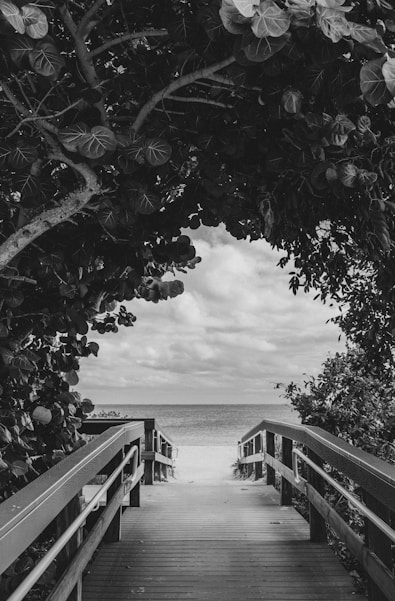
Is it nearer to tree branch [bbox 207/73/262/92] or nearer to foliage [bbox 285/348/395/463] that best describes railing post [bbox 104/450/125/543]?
tree branch [bbox 207/73/262/92]

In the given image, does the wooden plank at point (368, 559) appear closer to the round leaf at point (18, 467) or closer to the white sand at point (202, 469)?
the round leaf at point (18, 467)

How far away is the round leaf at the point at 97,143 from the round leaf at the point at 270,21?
86cm

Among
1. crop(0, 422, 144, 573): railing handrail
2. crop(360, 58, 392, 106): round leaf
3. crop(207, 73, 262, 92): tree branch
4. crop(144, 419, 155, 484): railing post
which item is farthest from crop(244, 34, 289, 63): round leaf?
crop(144, 419, 155, 484): railing post

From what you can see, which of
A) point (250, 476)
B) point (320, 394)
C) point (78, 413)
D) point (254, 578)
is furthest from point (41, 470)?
point (250, 476)

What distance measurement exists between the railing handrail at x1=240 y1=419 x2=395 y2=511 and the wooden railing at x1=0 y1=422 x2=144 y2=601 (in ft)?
4.11

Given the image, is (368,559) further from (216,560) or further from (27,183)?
(27,183)

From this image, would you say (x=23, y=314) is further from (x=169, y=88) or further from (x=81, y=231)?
(x=169, y=88)

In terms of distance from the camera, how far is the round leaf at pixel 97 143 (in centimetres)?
235

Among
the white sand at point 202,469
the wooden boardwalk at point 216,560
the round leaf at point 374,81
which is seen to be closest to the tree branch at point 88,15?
the round leaf at point 374,81

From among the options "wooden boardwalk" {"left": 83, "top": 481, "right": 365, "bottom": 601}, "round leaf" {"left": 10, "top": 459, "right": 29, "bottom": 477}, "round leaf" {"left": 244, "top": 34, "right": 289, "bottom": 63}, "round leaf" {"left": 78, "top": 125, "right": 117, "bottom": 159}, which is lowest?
"wooden boardwalk" {"left": 83, "top": 481, "right": 365, "bottom": 601}

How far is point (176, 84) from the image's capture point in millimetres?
2439

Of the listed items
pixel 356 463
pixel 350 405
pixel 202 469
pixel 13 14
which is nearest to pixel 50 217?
pixel 13 14

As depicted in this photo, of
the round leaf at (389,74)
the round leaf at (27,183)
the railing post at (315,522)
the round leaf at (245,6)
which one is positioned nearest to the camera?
the round leaf at (245,6)

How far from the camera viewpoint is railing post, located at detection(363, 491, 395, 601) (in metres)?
2.49
